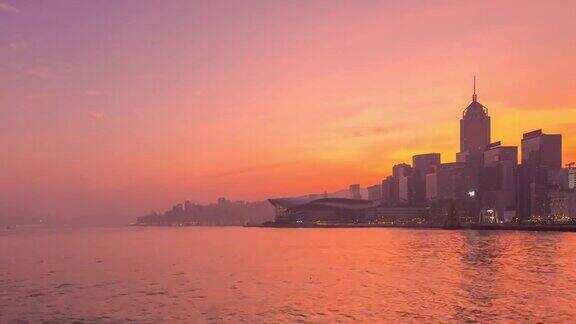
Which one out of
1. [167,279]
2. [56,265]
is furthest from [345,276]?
[56,265]

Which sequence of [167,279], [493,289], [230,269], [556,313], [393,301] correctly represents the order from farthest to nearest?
[230,269] → [167,279] → [493,289] → [393,301] → [556,313]

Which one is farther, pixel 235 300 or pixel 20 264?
pixel 20 264

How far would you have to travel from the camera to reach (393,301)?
48750mm

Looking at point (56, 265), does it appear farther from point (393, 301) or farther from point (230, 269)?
point (393, 301)

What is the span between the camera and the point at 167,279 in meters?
68.2

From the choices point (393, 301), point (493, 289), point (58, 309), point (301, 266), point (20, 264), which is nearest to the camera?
point (58, 309)

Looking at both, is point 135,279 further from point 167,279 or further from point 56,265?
point 56,265

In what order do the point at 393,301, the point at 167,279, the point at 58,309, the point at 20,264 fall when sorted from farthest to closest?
the point at 20,264 → the point at 167,279 → the point at 393,301 → the point at 58,309

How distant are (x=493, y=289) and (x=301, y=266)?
1475 inches

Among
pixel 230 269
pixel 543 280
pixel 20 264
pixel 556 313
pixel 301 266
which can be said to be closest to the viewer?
pixel 556 313

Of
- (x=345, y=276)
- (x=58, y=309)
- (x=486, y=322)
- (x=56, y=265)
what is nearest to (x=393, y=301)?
(x=486, y=322)

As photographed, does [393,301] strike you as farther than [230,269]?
No

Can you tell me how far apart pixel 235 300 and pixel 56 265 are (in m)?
53.6

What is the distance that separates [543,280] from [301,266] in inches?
1469
